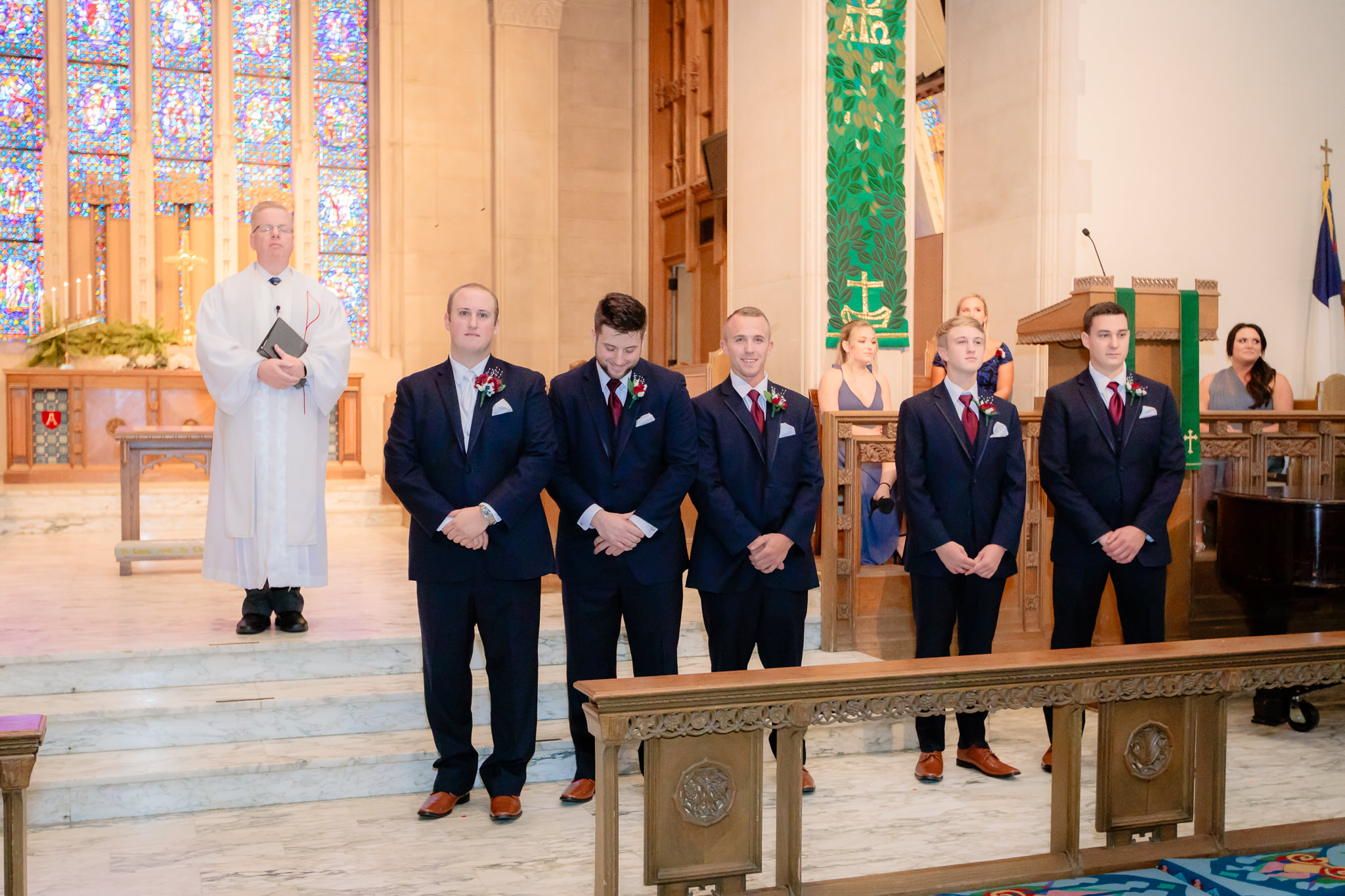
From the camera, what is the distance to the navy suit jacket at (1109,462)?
14.0 feet

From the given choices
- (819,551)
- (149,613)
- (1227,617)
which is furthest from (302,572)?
(1227,617)

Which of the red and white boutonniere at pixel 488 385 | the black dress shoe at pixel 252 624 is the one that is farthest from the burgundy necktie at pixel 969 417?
the black dress shoe at pixel 252 624

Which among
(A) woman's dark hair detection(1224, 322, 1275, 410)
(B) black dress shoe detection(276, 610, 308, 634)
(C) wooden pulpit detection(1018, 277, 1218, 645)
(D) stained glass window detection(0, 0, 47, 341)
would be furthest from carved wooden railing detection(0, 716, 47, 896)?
(D) stained glass window detection(0, 0, 47, 341)

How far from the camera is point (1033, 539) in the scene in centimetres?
560

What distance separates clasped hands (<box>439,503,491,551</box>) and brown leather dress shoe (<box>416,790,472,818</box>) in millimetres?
816

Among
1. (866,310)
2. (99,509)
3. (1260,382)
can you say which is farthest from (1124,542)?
(99,509)

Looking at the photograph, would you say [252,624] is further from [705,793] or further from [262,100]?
[262,100]

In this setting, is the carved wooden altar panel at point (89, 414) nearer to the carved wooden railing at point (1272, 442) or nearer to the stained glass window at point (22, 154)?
the stained glass window at point (22, 154)

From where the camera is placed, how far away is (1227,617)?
18.7ft

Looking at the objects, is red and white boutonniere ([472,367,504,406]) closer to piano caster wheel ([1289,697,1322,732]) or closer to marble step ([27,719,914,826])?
marble step ([27,719,914,826])

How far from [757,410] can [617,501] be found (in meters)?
0.59

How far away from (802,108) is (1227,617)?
11.2ft

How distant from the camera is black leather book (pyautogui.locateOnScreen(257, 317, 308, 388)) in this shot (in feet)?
15.3

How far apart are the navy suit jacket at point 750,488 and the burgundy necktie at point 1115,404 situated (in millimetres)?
1125
